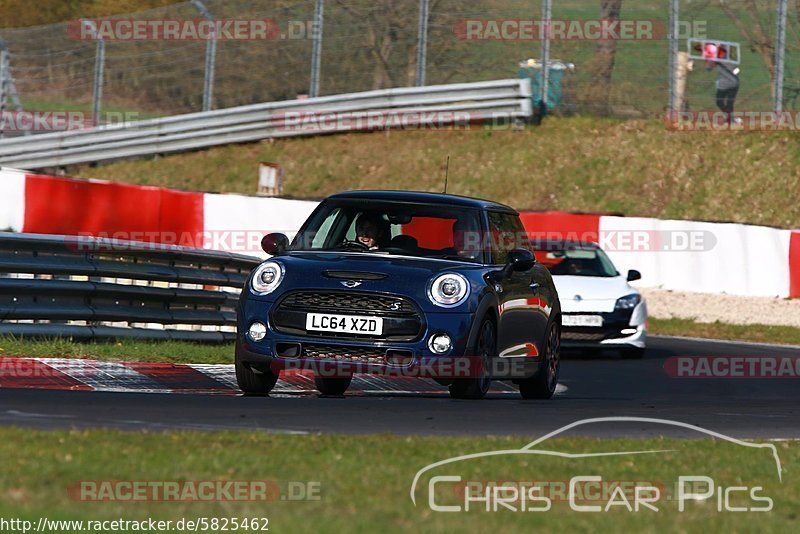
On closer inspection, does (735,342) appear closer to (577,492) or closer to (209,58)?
(577,492)

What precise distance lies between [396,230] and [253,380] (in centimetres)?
149

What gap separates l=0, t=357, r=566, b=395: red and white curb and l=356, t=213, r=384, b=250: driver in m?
1.40

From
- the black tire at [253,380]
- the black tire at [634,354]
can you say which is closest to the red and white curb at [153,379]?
the black tire at [253,380]

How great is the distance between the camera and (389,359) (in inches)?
364

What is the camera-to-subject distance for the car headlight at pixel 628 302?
16.2 m

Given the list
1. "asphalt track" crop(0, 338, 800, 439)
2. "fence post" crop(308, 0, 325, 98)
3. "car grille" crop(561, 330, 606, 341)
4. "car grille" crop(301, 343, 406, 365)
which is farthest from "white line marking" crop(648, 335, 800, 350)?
"fence post" crop(308, 0, 325, 98)

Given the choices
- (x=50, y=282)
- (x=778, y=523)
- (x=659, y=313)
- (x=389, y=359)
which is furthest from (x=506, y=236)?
(x=659, y=313)

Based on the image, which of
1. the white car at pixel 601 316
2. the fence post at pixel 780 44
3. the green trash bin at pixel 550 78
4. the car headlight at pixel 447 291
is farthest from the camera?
the green trash bin at pixel 550 78

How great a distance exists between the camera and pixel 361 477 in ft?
19.4

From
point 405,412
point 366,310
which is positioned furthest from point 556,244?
point 405,412

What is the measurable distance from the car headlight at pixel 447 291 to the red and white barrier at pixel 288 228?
1233 cm

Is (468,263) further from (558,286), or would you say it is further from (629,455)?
(558,286)

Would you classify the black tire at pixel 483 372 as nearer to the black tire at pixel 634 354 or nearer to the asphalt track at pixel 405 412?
the asphalt track at pixel 405 412

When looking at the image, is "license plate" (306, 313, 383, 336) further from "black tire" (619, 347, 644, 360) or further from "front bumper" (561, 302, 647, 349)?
"black tire" (619, 347, 644, 360)
